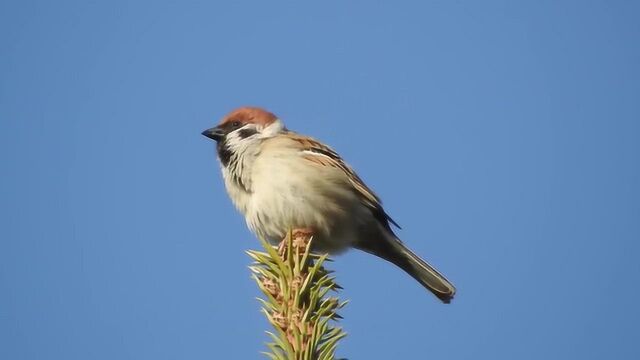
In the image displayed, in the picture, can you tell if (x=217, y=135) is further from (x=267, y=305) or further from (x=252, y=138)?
(x=267, y=305)

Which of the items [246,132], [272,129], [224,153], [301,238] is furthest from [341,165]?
[301,238]

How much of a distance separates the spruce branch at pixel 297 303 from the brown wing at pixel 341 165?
1.46 meters

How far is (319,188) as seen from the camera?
408 centimetres

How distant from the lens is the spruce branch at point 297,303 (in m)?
2.23

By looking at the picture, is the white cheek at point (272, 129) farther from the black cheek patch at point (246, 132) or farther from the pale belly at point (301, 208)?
the pale belly at point (301, 208)

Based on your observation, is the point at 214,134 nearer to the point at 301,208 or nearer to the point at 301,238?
the point at 301,208

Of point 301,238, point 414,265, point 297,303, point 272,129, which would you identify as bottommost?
point 297,303

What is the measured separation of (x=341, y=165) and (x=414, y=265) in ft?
2.41

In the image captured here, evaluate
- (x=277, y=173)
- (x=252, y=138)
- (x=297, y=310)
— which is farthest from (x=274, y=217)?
(x=297, y=310)

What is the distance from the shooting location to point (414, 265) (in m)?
4.30

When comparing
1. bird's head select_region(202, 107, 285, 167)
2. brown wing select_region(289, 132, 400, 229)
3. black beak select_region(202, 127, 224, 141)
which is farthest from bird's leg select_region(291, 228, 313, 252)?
black beak select_region(202, 127, 224, 141)

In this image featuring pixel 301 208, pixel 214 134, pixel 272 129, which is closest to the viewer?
pixel 301 208

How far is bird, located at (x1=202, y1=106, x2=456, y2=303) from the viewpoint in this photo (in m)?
3.99

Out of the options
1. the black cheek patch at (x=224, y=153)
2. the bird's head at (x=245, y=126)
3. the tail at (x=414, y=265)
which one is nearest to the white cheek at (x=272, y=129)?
the bird's head at (x=245, y=126)
